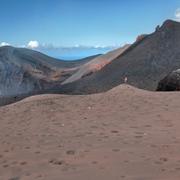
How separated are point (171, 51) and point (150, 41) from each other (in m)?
3.05

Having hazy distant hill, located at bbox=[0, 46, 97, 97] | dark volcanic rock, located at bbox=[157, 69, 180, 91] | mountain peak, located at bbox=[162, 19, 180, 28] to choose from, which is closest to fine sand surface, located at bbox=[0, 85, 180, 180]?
dark volcanic rock, located at bbox=[157, 69, 180, 91]

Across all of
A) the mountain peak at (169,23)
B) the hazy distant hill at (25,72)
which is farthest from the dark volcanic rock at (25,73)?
the mountain peak at (169,23)

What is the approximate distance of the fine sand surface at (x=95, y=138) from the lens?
5625 millimetres

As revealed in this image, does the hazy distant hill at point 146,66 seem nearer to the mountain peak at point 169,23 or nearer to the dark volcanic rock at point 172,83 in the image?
the mountain peak at point 169,23

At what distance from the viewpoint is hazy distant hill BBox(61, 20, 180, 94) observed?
2316cm

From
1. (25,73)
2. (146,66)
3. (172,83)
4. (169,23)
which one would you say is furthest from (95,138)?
(25,73)

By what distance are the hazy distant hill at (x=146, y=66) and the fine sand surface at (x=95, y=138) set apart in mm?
10271

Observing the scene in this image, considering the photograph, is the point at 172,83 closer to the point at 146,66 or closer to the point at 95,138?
the point at 146,66

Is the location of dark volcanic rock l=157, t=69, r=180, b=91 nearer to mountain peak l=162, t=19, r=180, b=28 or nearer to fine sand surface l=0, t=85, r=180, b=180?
fine sand surface l=0, t=85, r=180, b=180

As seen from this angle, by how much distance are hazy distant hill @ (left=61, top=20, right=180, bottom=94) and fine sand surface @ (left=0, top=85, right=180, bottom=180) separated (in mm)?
10271

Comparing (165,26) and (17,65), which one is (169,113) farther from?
(17,65)

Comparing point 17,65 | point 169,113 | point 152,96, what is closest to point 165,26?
point 152,96

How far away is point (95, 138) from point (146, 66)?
17.3 meters

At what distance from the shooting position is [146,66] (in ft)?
80.6
